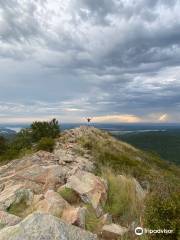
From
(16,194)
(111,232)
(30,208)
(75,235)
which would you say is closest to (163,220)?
(111,232)

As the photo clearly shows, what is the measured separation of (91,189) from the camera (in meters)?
12.9

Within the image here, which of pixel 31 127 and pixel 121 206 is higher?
pixel 31 127

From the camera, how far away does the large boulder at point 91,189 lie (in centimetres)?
1221

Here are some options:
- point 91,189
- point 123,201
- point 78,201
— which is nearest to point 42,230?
point 78,201

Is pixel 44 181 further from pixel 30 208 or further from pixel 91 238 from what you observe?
pixel 91 238

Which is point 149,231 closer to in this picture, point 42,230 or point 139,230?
point 139,230

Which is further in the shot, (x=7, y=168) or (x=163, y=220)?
(x=7, y=168)

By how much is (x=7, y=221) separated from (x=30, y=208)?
156 cm

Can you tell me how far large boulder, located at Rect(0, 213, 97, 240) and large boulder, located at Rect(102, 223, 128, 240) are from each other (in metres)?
1.36

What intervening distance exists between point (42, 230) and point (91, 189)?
5.48 metres

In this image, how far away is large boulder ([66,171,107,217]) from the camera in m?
12.2

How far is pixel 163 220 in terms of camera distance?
8664 mm

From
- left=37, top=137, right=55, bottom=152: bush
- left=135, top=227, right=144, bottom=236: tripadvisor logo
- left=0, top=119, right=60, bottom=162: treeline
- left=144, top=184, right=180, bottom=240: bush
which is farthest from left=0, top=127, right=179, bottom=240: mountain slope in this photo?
left=0, top=119, right=60, bottom=162: treeline

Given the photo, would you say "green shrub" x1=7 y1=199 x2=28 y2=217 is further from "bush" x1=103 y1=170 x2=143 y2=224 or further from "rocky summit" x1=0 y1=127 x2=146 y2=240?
"bush" x1=103 y1=170 x2=143 y2=224
